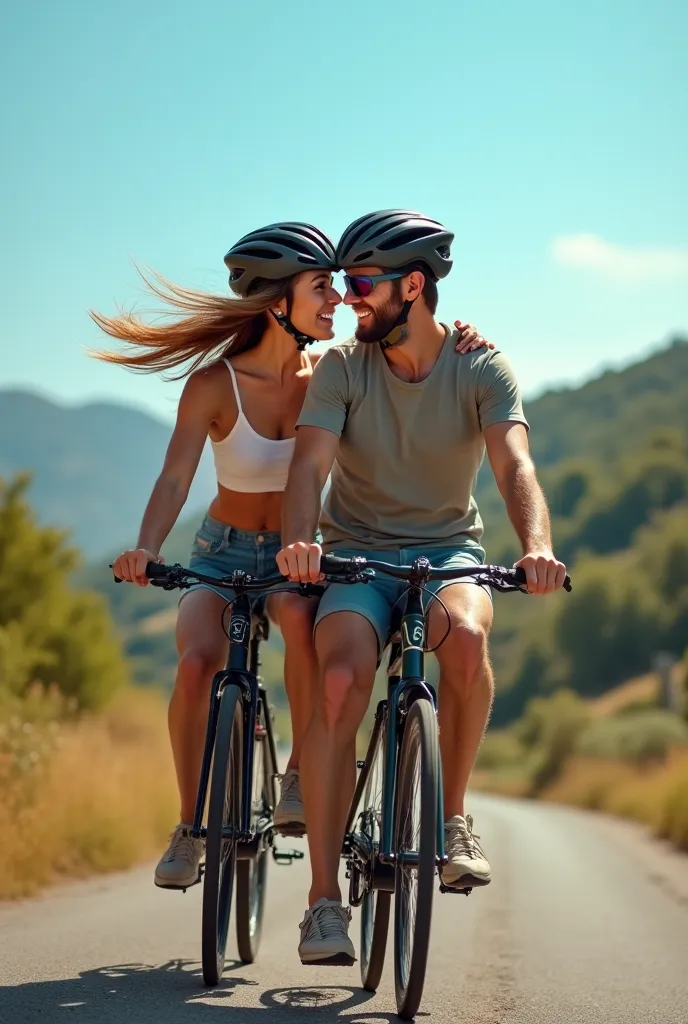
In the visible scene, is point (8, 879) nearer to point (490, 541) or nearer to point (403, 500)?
point (403, 500)

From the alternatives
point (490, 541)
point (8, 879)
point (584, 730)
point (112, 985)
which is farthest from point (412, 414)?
point (490, 541)

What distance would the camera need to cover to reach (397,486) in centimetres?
541

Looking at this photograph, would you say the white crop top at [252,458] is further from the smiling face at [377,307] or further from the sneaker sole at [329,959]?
the sneaker sole at [329,959]

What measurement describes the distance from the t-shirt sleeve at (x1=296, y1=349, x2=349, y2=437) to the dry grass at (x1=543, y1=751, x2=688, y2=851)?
1503cm

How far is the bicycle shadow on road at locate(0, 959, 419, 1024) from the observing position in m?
4.55

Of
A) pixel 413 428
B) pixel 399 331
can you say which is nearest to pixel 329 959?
pixel 413 428

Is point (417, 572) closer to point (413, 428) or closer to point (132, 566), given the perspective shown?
point (413, 428)

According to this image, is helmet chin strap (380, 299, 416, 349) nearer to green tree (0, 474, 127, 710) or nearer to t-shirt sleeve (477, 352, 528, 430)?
t-shirt sleeve (477, 352, 528, 430)

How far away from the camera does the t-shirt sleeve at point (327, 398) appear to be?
5.30 meters

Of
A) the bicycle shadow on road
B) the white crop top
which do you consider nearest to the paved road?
the bicycle shadow on road

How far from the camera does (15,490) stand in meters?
32.0

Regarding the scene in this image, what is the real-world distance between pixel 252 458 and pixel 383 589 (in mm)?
1058

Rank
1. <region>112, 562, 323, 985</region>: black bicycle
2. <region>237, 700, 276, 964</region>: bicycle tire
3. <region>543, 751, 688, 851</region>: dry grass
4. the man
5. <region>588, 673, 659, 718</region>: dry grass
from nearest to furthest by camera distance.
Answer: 1. the man
2. <region>112, 562, 323, 985</region>: black bicycle
3. <region>237, 700, 276, 964</region>: bicycle tire
4. <region>543, 751, 688, 851</region>: dry grass
5. <region>588, 673, 659, 718</region>: dry grass

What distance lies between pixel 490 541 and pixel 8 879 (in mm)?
164934
